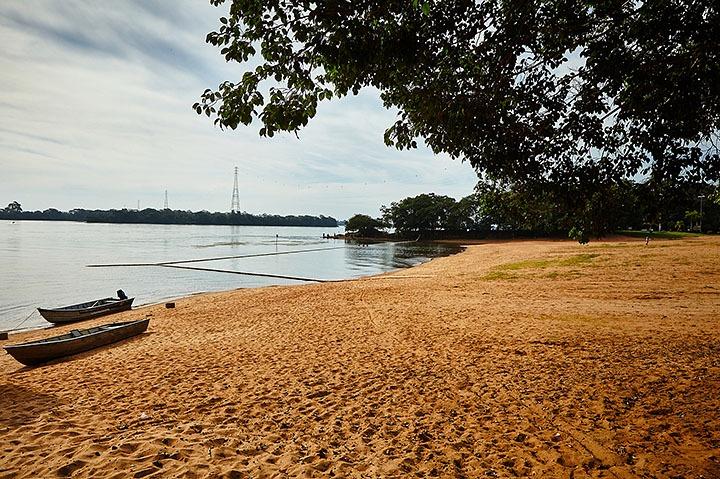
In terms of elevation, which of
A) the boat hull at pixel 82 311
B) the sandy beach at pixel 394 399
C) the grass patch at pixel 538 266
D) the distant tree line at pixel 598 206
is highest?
the distant tree line at pixel 598 206

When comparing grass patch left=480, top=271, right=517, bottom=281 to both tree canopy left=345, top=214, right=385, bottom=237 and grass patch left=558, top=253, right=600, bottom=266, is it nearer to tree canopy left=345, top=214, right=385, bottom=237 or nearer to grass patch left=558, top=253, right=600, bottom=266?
grass patch left=558, top=253, right=600, bottom=266

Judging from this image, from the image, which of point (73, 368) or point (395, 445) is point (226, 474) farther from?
point (73, 368)

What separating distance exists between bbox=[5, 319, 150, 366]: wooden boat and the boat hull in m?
7.01

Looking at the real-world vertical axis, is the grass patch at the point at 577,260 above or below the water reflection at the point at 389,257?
above

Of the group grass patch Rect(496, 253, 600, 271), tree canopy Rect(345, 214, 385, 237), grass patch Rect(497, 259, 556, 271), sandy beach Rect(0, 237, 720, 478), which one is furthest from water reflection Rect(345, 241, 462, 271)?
tree canopy Rect(345, 214, 385, 237)

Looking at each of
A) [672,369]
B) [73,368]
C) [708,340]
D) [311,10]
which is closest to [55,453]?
[73,368]

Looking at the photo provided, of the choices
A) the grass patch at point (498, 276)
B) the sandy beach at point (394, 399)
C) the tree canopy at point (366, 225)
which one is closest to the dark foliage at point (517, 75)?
the sandy beach at point (394, 399)

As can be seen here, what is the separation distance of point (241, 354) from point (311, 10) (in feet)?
27.8

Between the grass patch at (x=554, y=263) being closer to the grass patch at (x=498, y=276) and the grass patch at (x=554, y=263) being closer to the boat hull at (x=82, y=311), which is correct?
the grass patch at (x=498, y=276)

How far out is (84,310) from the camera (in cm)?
1909

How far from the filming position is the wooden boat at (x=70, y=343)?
34.8 feet

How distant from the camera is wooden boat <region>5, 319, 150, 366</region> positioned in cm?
1062

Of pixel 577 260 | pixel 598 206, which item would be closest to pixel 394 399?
pixel 598 206

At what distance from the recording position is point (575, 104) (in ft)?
20.7
